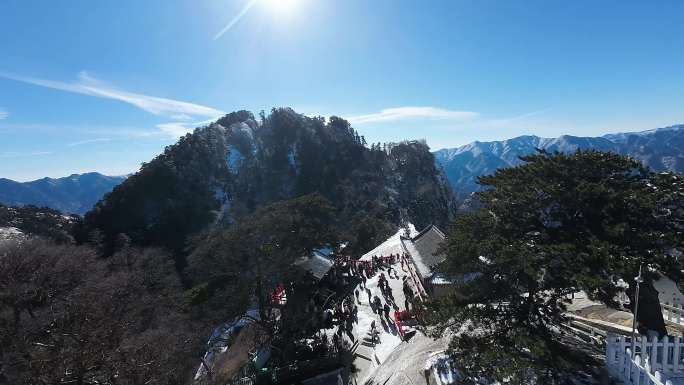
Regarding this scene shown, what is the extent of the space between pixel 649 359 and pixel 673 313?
5.39 meters

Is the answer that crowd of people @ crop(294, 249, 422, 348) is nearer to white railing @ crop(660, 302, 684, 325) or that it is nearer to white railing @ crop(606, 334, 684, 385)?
white railing @ crop(606, 334, 684, 385)

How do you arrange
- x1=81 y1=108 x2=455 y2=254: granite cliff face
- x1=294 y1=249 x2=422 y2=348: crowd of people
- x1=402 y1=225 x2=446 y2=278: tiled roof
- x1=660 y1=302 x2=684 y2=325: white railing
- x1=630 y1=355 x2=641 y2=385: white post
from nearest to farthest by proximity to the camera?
1. x1=630 y1=355 x2=641 y2=385: white post
2. x1=660 y1=302 x2=684 y2=325: white railing
3. x1=294 y1=249 x2=422 y2=348: crowd of people
4. x1=402 y1=225 x2=446 y2=278: tiled roof
5. x1=81 y1=108 x2=455 y2=254: granite cliff face

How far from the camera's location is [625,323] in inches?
439

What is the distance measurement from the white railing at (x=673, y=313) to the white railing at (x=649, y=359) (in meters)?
4.42

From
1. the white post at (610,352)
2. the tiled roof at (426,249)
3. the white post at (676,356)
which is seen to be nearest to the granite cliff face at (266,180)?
the tiled roof at (426,249)

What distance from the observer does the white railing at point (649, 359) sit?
21.6 feet

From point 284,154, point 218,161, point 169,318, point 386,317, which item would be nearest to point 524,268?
point 386,317

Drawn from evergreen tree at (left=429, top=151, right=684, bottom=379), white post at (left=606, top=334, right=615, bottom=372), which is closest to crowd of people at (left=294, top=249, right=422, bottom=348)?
evergreen tree at (left=429, top=151, right=684, bottom=379)

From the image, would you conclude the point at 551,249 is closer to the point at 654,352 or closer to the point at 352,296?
the point at 654,352

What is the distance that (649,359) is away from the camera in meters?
6.80

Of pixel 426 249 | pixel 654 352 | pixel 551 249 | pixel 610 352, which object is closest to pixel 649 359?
pixel 654 352

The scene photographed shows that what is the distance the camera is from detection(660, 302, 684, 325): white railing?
33.3ft

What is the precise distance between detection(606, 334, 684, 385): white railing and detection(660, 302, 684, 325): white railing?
14.5 feet

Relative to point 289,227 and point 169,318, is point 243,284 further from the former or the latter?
point 169,318
